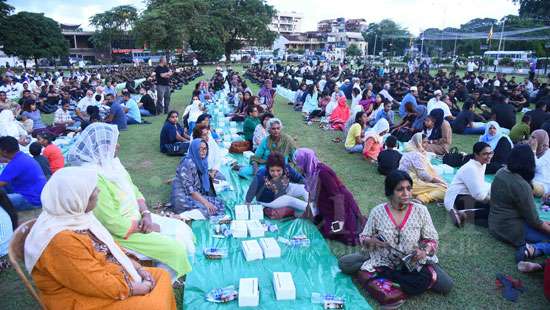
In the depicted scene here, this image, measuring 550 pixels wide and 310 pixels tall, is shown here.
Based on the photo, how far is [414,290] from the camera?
2.99 m

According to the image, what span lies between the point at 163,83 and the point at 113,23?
40563mm

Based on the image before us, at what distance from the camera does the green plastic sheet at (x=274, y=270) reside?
9.90 feet

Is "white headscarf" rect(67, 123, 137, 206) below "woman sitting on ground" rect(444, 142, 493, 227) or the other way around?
the other way around

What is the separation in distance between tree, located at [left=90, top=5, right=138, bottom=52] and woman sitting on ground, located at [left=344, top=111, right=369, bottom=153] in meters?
44.0

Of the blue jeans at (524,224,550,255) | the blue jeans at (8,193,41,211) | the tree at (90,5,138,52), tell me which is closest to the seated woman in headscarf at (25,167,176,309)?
the blue jeans at (8,193,41,211)

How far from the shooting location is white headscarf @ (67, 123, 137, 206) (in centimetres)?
300

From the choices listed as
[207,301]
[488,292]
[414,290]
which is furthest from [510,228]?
[207,301]

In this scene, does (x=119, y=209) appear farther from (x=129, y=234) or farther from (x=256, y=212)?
(x=256, y=212)

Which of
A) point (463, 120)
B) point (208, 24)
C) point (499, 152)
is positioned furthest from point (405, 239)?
point (208, 24)

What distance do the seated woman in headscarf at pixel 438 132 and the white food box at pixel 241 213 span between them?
4.41m

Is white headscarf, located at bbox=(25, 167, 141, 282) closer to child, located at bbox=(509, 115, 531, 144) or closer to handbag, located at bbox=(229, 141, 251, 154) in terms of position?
handbag, located at bbox=(229, 141, 251, 154)

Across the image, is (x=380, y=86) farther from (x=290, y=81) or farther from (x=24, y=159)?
(x=24, y=159)

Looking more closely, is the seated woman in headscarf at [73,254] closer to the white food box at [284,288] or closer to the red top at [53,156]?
the white food box at [284,288]

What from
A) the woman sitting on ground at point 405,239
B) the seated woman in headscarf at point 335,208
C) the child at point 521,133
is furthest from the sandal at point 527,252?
the child at point 521,133
